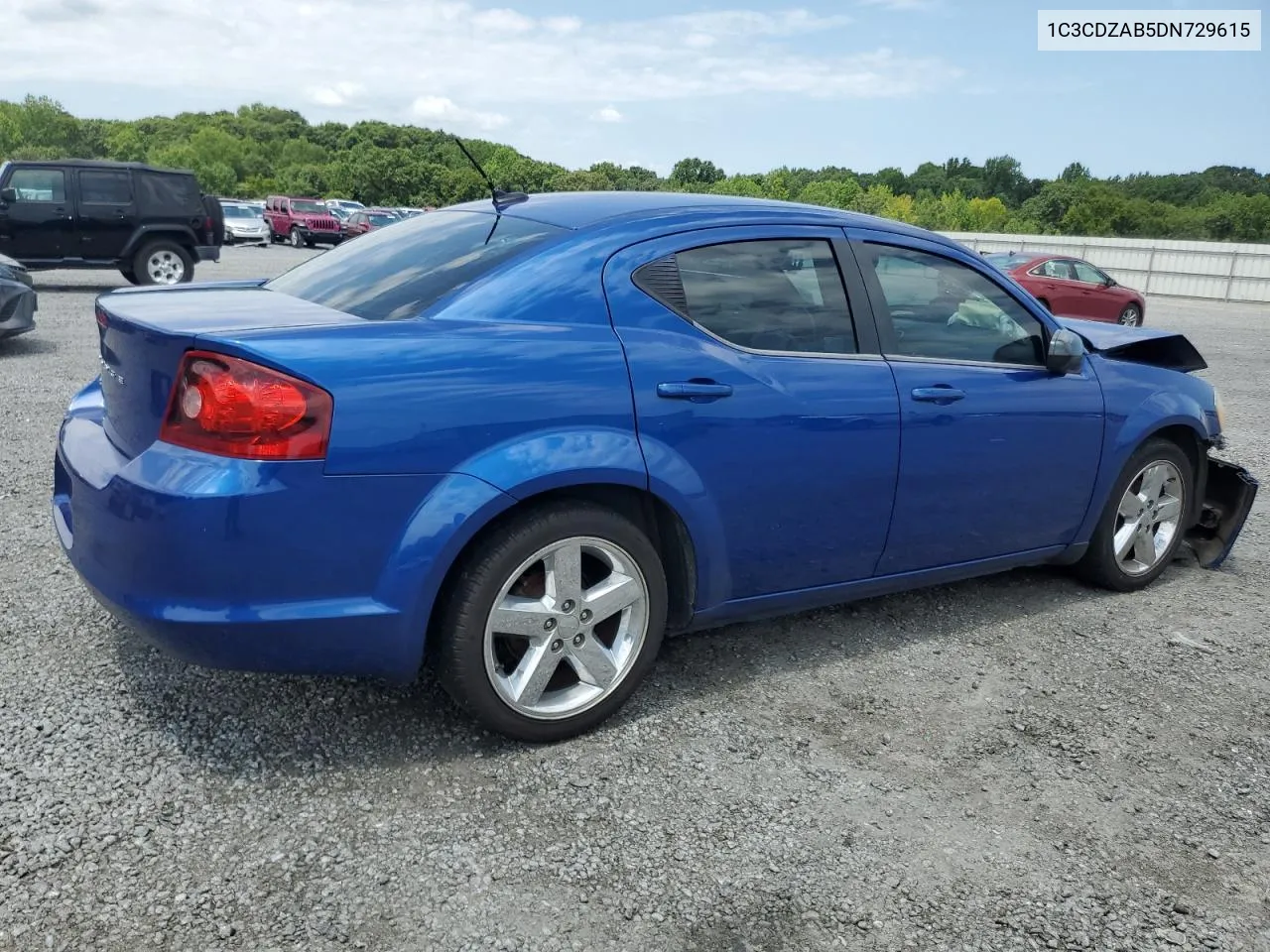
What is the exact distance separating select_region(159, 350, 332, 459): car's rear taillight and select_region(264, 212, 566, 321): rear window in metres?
0.49

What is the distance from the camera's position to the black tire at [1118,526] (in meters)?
4.52

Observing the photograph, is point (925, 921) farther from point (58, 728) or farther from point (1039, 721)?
point (58, 728)

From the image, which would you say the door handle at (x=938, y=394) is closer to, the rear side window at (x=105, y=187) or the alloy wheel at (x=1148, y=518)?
the alloy wheel at (x=1148, y=518)

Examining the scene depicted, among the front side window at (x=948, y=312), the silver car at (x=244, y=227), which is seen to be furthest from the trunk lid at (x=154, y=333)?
the silver car at (x=244, y=227)

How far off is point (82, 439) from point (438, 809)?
Answer: 5.18 ft

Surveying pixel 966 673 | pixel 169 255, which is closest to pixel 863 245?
pixel 966 673

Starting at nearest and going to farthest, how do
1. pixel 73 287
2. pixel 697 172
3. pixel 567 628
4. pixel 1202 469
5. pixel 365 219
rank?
pixel 567 628 < pixel 1202 469 < pixel 73 287 < pixel 365 219 < pixel 697 172

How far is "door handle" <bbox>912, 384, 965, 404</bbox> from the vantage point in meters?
3.67

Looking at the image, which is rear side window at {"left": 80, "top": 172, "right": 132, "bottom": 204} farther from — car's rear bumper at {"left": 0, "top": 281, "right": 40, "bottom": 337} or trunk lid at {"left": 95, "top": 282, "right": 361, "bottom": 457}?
trunk lid at {"left": 95, "top": 282, "right": 361, "bottom": 457}

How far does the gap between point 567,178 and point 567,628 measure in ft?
278

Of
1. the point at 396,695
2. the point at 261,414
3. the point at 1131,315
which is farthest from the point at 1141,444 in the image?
the point at 1131,315

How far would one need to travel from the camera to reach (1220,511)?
5.13 meters

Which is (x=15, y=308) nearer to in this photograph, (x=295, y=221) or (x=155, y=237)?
(x=155, y=237)

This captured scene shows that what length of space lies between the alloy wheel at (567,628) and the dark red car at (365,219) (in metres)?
34.5
